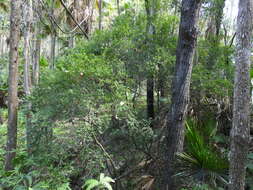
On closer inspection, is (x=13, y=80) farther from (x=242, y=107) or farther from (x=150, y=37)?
(x=242, y=107)

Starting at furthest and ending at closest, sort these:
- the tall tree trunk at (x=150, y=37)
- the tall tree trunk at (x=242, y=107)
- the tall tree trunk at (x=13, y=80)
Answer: the tall tree trunk at (x=150, y=37), the tall tree trunk at (x=13, y=80), the tall tree trunk at (x=242, y=107)

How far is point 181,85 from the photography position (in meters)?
4.00

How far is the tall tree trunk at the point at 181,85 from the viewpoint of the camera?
12.8ft

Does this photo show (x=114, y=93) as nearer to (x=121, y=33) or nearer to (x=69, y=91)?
(x=69, y=91)

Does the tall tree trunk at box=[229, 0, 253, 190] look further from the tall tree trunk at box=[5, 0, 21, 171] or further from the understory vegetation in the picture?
the tall tree trunk at box=[5, 0, 21, 171]

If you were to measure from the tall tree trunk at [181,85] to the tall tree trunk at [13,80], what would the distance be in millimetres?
3278

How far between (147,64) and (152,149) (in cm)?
181

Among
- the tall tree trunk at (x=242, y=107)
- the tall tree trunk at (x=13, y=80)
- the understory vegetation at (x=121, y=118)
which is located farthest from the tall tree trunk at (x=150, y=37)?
the tall tree trunk at (x=13, y=80)

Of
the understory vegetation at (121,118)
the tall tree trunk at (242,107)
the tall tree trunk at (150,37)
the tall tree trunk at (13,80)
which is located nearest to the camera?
the tall tree trunk at (242,107)

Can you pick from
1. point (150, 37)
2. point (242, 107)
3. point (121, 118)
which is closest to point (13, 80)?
point (121, 118)

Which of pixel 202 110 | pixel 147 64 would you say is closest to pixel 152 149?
pixel 202 110

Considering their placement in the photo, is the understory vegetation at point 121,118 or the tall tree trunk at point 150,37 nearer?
the understory vegetation at point 121,118

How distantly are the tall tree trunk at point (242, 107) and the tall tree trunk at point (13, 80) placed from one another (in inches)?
166

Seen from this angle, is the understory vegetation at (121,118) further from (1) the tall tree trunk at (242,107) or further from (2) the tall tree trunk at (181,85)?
(1) the tall tree trunk at (242,107)
